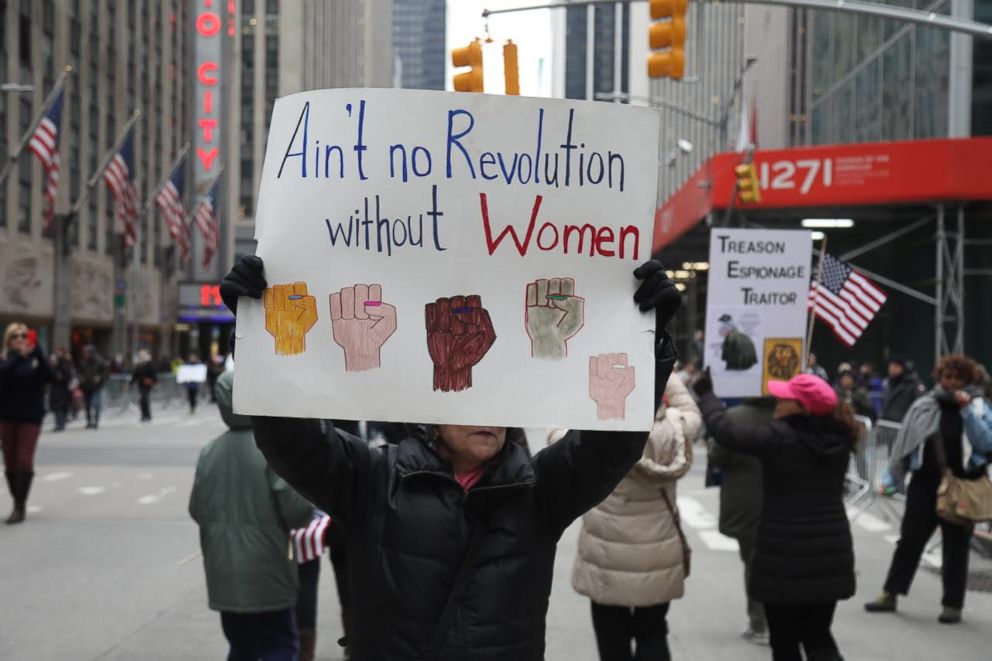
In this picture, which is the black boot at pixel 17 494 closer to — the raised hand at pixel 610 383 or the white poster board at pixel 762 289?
the white poster board at pixel 762 289

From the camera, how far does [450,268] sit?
9.03 ft

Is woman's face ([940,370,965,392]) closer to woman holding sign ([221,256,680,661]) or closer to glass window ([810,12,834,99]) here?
woman holding sign ([221,256,680,661])

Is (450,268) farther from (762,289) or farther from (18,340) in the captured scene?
(18,340)

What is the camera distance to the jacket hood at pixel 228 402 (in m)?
4.77

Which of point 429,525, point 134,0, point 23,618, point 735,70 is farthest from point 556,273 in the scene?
point 134,0

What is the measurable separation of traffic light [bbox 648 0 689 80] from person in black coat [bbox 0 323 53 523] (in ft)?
24.7

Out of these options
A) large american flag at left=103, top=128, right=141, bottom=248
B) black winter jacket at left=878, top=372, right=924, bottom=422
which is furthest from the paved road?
large american flag at left=103, top=128, right=141, bottom=248

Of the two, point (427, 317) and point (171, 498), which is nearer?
point (427, 317)

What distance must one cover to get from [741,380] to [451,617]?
4.13 meters

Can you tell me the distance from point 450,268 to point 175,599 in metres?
5.98

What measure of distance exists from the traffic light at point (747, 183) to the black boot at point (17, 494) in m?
13.7

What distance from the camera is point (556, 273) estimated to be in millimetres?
2750

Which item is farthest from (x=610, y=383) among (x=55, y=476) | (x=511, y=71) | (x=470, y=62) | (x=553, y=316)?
(x=55, y=476)

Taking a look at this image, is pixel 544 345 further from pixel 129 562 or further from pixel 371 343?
pixel 129 562
